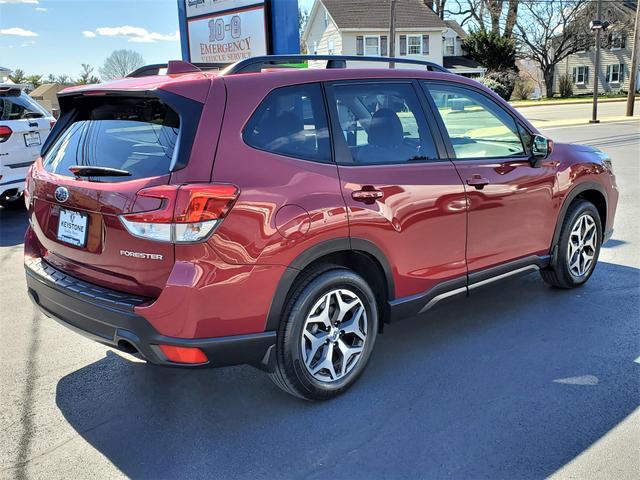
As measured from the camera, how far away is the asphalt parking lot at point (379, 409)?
2838 millimetres

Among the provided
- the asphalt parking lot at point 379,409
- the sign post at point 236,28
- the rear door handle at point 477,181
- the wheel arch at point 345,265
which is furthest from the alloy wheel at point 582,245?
the sign post at point 236,28

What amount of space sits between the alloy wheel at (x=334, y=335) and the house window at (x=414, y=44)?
44.6 m

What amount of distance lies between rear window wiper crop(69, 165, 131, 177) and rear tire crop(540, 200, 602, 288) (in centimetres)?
345

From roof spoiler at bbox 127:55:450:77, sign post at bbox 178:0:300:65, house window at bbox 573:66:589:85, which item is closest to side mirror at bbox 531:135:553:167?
roof spoiler at bbox 127:55:450:77

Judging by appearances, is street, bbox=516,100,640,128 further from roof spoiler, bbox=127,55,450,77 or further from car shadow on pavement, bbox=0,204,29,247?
roof spoiler, bbox=127,55,450,77

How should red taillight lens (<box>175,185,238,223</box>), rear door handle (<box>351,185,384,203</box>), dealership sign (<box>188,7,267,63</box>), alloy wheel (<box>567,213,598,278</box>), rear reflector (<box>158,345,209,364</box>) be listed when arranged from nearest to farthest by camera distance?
red taillight lens (<box>175,185,238,223</box>)
rear reflector (<box>158,345,209,364</box>)
rear door handle (<box>351,185,384,203</box>)
alloy wheel (<box>567,213,598,278</box>)
dealership sign (<box>188,7,267,63</box>)

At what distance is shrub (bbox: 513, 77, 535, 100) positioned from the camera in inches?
1838

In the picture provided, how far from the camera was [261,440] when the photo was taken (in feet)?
9.96

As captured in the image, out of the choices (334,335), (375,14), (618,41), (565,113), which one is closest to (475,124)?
(334,335)

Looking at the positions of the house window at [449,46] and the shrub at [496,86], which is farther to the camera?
the house window at [449,46]

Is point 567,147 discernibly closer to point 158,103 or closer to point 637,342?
point 637,342

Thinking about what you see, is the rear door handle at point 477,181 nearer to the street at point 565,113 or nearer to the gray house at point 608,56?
the street at point 565,113

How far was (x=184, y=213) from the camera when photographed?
8.88 feet

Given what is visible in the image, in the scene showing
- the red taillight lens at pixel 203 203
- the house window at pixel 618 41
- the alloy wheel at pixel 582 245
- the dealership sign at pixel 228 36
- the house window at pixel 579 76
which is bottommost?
the alloy wheel at pixel 582 245
